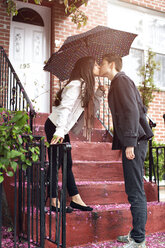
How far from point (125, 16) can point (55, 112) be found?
5.48 m

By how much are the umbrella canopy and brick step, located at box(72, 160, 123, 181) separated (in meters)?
1.22

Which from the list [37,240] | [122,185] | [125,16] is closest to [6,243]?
[37,240]

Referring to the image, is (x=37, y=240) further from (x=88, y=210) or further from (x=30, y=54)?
(x=30, y=54)

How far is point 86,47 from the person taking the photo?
13.4 feet

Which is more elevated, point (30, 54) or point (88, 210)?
point (30, 54)

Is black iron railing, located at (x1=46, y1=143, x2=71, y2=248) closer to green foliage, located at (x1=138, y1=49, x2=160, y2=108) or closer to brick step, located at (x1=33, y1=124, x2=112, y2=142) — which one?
brick step, located at (x1=33, y1=124, x2=112, y2=142)

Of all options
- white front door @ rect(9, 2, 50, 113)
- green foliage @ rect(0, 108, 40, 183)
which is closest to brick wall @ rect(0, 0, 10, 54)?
white front door @ rect(9, 2, 50, 113)

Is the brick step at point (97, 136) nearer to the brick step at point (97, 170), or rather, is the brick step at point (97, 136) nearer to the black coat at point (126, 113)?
the brick step at point (97, 170)

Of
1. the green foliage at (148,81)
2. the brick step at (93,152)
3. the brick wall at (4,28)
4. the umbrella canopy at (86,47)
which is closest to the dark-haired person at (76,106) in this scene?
the umbrella canopy at (86,47)

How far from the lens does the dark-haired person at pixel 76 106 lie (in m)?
3.35

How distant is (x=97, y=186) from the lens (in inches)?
160

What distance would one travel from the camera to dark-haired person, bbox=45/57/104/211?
11.0ft

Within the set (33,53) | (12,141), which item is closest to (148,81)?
(33,53)

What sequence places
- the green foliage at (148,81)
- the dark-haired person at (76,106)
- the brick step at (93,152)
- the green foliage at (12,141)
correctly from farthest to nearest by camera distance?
the green foliage at (148,81) < the brick step at (93,152) < the dark-haired person at (76,106) < the green foliage at (12,141)
